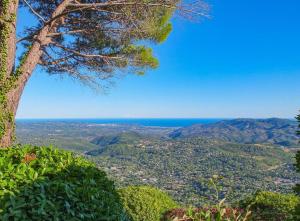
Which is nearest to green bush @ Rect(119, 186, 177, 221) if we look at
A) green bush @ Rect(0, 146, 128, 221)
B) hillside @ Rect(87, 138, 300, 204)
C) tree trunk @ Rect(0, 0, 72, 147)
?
tree trunk @ Rect(0, 0, 72, 147)

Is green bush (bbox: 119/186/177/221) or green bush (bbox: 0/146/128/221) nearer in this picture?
green bush (bbox: 0/146/128/221)

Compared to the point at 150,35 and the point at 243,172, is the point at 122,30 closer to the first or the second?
the point at 150,35

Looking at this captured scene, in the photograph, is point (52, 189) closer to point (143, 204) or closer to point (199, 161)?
point (143, 204)

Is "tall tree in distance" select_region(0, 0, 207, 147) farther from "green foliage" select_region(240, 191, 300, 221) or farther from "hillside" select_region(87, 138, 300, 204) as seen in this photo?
"hillside" select_region(87, 138, 300, 204)

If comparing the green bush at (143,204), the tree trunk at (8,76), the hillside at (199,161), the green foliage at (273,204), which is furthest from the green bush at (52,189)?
the hillside at (199,161)

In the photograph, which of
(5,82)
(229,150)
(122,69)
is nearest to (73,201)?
(5,82)
